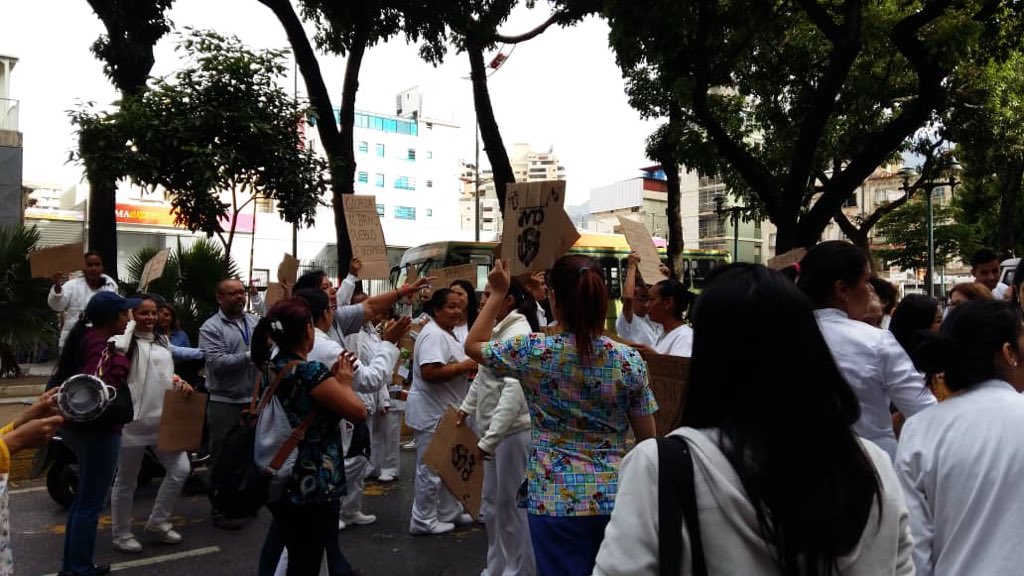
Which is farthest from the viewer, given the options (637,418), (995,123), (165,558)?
(995,123)

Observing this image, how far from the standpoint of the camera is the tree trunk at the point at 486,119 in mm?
14602

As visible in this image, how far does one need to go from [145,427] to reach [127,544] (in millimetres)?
773

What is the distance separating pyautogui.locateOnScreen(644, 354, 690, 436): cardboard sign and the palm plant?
819 cm

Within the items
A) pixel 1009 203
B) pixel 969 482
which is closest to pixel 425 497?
pixel 969 482

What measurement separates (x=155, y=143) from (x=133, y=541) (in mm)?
5779

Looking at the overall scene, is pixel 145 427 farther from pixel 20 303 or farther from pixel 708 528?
pixel 20 303

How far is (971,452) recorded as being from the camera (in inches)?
84.7

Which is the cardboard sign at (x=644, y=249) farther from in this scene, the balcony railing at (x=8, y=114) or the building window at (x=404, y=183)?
the building window at (x=404, y=183)

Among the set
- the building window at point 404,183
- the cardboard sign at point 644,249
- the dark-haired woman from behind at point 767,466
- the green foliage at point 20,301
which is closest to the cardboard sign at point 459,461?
the cardboard sign at point 644,249

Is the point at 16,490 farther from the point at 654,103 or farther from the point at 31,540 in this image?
the point at 654,103

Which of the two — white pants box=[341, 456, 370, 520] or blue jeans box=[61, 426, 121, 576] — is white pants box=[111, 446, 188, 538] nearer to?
blue jeans box=[61, 426, 121, 576]

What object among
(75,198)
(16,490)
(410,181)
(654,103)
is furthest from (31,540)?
(410,181)

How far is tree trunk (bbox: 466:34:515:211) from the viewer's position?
14.6 m

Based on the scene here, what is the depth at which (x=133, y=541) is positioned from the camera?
5477 millimetres
